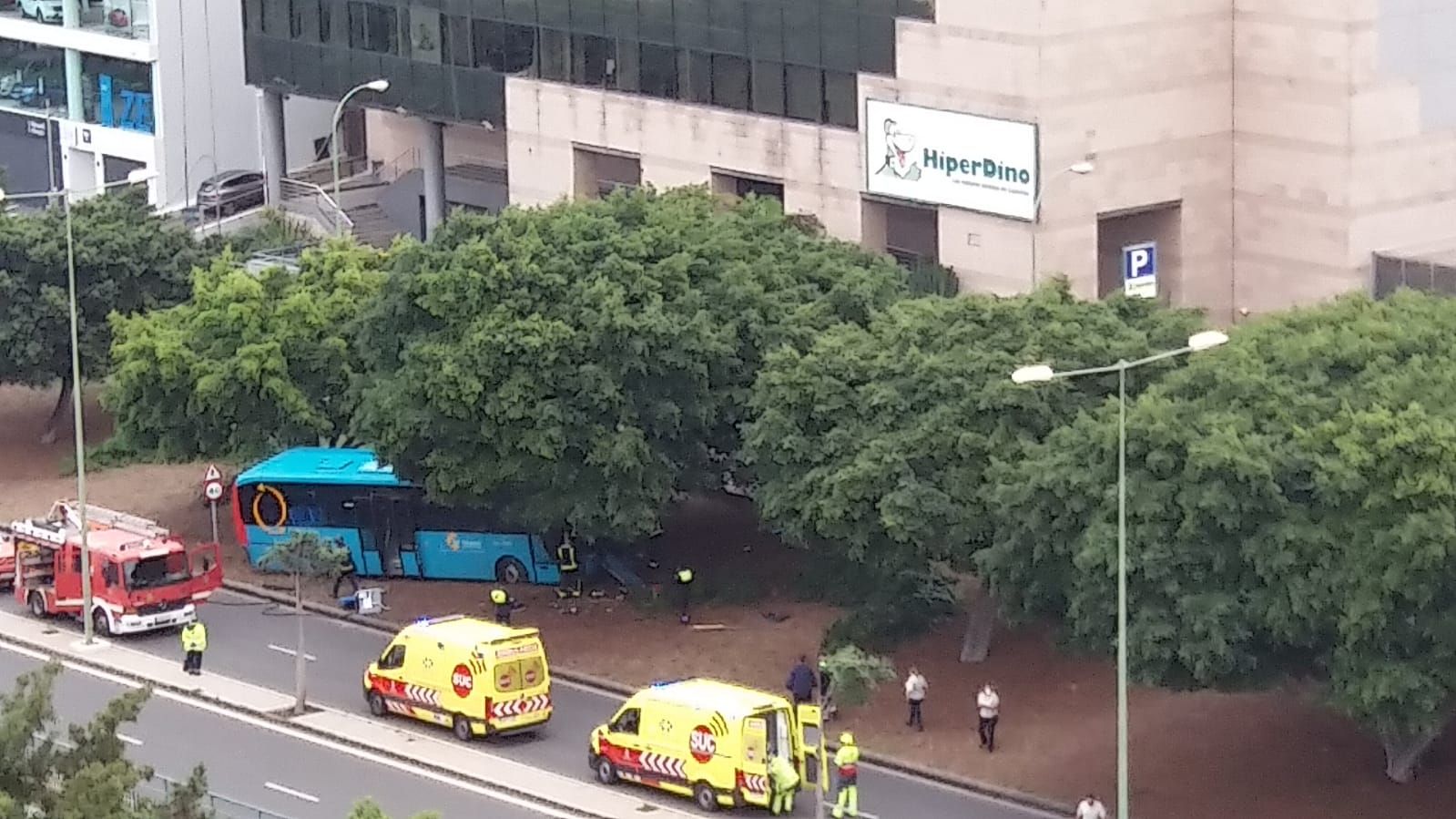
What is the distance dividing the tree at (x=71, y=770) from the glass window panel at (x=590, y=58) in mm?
43272

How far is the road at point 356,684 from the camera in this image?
4653cm

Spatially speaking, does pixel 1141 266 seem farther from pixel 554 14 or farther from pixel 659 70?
pixel 554 14

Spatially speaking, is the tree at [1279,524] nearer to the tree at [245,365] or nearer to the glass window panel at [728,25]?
the tree at [245,365]

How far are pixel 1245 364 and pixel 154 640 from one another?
22.9 m

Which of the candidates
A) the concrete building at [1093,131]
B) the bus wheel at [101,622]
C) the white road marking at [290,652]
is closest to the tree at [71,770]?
the white road marking at [290,652]

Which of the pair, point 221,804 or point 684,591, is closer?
point 221,804

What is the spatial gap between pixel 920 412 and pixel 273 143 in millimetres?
41808

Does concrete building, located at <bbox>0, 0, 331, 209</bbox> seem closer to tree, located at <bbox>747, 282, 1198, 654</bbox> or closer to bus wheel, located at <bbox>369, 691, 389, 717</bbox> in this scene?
tree, located at <bbox>747, 282, 1198, 654</bbox>

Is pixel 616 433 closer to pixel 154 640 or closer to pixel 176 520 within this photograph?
pixel 154 640

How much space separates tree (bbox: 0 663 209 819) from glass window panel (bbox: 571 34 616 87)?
43272mm

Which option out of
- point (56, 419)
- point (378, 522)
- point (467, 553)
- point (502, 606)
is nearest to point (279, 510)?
point (378, 522)

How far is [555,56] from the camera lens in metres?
76.2

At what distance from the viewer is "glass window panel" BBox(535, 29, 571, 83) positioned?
75750mm

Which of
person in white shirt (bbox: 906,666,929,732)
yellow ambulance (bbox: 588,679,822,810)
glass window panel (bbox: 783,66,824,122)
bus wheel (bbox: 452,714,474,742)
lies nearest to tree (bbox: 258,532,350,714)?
bus wheel (bbox: 452,714,474,742)
